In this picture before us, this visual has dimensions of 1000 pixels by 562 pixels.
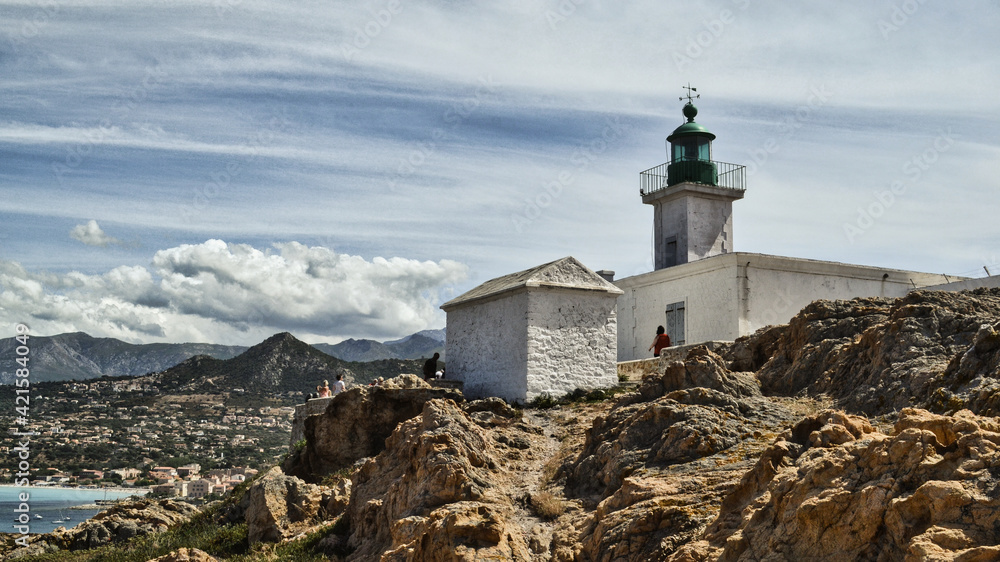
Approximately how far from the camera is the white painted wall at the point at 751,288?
73.5ft

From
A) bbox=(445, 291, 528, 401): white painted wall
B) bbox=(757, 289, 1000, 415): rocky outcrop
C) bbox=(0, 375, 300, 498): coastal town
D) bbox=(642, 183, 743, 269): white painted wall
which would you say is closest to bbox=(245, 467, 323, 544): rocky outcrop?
bbox=(445, 291, 528, 401): white painted wall

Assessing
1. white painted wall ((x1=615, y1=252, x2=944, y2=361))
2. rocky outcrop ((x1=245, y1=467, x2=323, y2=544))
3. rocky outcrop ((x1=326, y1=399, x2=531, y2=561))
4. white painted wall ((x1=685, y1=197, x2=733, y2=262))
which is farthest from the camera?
white painted wall ((x1=685, y1=197, x2=733, y2=262))

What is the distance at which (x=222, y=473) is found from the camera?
6725 cm

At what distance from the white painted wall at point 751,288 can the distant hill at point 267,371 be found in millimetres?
63497

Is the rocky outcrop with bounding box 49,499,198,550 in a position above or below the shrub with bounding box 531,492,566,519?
below

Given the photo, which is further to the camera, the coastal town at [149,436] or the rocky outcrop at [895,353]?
the coastal town at [149,436]

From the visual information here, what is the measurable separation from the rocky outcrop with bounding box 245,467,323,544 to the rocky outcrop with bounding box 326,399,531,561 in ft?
4.69

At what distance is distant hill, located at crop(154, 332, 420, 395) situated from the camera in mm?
88312

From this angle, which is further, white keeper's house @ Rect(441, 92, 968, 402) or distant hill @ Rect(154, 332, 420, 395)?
distant hill @ Rect(154, 332, 420, 395)

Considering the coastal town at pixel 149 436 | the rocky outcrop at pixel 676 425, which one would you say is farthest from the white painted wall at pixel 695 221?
the coastal town at pixel 149 436

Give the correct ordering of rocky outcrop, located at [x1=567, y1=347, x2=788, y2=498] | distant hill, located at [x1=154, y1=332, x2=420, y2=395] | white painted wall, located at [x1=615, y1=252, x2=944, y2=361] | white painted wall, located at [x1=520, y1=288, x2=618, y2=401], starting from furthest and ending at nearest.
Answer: distant hill, located at [x1=154, y1=332, x2=420, y2=395] → white painted wall, located at [x1=615, y1=252, x2=944, y2=361] → white painted wall, located at [x1=520, y1=288, x2=618, y2=401] → rocky outcrop, located at [x1=567, y1=347, x2=788, y2=498]

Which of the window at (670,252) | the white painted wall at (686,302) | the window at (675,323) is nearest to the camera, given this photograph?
the white painted wall at (686,302)

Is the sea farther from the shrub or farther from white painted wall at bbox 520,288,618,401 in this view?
the shrub

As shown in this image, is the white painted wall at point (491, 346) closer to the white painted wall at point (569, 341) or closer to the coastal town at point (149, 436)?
the white painted wall at point (569, 341)
